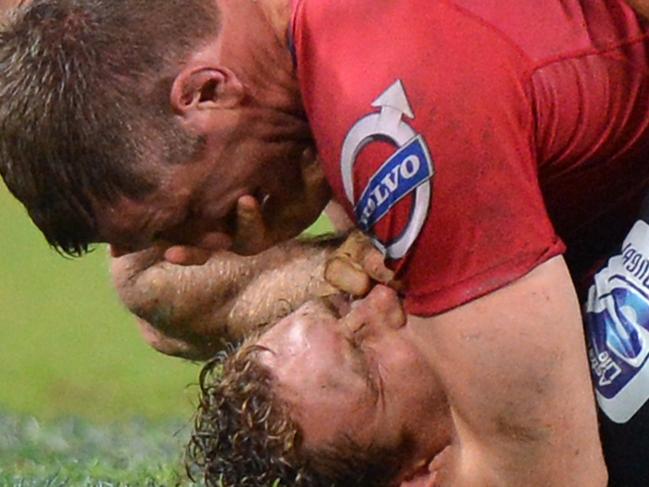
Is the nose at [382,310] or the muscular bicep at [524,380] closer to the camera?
the muscular bicep at [524,380]

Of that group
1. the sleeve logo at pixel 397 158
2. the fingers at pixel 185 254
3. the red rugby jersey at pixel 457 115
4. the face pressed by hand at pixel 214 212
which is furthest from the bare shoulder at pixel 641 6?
the fingers at pixel 185 254

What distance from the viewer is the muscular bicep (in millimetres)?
1870

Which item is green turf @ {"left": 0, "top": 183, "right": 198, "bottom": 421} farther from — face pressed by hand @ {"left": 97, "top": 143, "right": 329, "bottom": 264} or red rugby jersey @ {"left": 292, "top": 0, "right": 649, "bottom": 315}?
red rugby jersey @ {"left": 292, "top": 0, "right": 649, "bottom": 315}

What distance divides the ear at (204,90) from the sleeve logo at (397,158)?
182 mm

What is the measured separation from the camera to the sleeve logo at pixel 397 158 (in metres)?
1.84

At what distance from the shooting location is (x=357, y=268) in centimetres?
223

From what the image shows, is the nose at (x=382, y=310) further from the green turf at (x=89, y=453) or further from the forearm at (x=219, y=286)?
the green turf at (x=89, y=453)

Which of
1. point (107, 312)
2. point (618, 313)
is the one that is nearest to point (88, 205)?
point (618, 313)

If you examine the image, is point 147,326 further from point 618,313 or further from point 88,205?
point 618,313

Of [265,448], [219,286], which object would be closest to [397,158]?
[265,448]

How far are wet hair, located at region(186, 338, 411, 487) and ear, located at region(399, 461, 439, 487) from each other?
0.8 inches

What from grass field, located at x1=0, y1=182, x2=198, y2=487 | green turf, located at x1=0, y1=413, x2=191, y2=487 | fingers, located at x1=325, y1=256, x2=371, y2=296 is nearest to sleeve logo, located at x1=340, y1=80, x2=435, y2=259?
fingers, located at x1=325, y1=256, x2=371, y2=296

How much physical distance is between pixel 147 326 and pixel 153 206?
759 mm

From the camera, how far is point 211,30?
1.97 metres
